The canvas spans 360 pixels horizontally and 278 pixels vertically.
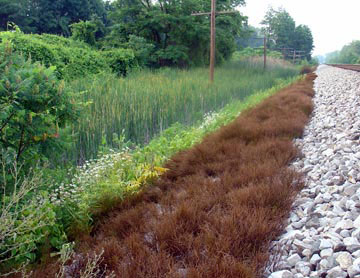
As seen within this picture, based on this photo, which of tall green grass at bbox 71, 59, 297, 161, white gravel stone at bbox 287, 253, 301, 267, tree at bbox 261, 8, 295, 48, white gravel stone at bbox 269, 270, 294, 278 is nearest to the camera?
white gravel stone at bbox 269, 270, 294, 278

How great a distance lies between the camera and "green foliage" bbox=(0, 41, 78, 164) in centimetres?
229

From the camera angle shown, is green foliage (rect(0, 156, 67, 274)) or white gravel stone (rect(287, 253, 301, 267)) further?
green foliage (rect(0, 156, 67, 274))

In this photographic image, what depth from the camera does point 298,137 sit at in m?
5.46

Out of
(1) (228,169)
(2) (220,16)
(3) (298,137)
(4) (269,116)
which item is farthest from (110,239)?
(2) (220,16)

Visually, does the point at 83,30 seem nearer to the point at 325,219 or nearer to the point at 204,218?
the point at 204,218

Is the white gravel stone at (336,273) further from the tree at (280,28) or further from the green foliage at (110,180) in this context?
the tree at (280,28)

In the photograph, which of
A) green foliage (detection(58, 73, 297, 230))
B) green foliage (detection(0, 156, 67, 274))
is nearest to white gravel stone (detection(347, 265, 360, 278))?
green foliage (detection(0, 156, 67, 274))

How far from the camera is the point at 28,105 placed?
2510 millimetres

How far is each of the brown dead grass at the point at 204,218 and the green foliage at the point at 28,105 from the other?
2.80 feet

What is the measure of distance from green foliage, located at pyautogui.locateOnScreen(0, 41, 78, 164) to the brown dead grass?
854mm

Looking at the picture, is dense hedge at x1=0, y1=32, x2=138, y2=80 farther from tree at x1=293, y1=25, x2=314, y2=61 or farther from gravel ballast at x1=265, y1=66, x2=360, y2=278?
tree at x1=293, y1=25, x2=314, y2=61

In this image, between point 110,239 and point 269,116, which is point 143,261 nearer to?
point 110,239

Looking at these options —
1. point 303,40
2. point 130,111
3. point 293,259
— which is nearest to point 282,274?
point 293,259

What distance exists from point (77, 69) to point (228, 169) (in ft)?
32.8
